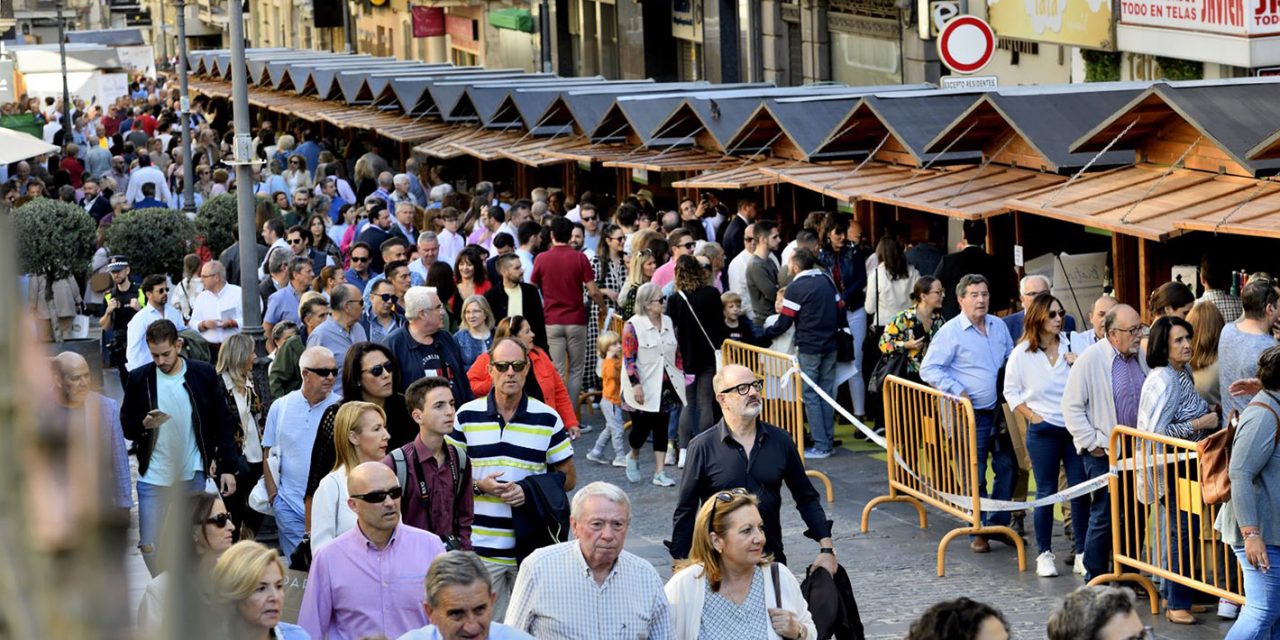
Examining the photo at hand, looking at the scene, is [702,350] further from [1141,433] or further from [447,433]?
[447,433]

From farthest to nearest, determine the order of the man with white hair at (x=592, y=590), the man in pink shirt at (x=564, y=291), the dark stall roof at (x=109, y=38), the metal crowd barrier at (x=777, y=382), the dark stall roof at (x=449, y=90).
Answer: the dark stall roof at (x=109, y=38), the dark stall roof at (x=449, y=90), the man in pink shirt at (x=564, y=291), the metal crowd barrier at (x=777, y=382), the man with white hair at (x=592, y=590)

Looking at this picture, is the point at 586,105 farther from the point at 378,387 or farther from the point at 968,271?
the point at 378,387

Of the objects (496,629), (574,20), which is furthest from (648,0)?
(496,629)

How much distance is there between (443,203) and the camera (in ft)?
66.1

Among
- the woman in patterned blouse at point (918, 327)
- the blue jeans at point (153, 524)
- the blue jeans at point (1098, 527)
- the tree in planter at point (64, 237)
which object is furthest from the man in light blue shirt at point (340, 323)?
the blue jeans at point (153, 524)

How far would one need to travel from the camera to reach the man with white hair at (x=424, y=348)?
32.6 feet

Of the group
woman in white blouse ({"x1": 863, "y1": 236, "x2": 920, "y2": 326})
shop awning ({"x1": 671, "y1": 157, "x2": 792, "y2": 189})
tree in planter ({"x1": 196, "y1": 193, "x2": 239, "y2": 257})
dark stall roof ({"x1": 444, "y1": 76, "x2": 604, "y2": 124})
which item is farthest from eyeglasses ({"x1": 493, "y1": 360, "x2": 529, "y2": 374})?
dark stall roof ({"x1": 444, "y1": 76, "x2": 604, "y2": 124})

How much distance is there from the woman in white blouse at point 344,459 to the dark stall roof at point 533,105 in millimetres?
17222

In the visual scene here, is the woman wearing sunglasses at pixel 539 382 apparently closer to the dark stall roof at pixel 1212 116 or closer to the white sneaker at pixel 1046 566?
the white sneaker at pixel 1046 566

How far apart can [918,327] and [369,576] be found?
6761 millimetres

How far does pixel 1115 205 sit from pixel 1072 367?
3.50 meters

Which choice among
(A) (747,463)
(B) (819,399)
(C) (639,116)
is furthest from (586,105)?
(A) (747,463)

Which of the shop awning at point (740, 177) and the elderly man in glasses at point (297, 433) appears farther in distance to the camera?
the shop awning at point (740, 177)

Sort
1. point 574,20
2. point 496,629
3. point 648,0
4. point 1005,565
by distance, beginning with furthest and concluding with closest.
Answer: point 574,20 → point 648,0 → point 1005,565 → point 496,629
